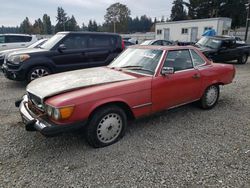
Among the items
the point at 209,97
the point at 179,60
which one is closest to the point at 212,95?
the point at 209,97

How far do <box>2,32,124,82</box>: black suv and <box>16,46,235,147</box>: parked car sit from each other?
3177 millimetres

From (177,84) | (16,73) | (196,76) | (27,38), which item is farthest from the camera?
(27,38)

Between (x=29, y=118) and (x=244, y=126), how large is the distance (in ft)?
12.7

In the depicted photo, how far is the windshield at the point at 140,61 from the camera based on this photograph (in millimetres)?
3988

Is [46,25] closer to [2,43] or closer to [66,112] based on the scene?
[2,43]

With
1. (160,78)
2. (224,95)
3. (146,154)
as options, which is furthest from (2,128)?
(224,95)

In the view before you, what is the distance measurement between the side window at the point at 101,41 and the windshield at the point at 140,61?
11.4ft

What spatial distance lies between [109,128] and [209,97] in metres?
2.75

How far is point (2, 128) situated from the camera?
4117mm

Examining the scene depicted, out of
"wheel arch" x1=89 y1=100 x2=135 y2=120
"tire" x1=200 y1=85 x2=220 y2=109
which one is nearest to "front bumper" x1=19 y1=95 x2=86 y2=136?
"wheel arch" x1=89 y1=100 x2=135 y2=120

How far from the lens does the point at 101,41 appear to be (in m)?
7.93

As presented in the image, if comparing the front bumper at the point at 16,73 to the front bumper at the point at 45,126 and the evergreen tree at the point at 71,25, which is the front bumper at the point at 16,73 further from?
the evergreen tree at the point at 71,25

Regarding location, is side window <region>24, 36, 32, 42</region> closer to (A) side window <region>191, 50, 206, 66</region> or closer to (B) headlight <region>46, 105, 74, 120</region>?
(A) side window <region>191, 50, 206, 66</region>

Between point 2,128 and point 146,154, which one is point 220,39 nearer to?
point 146,154
